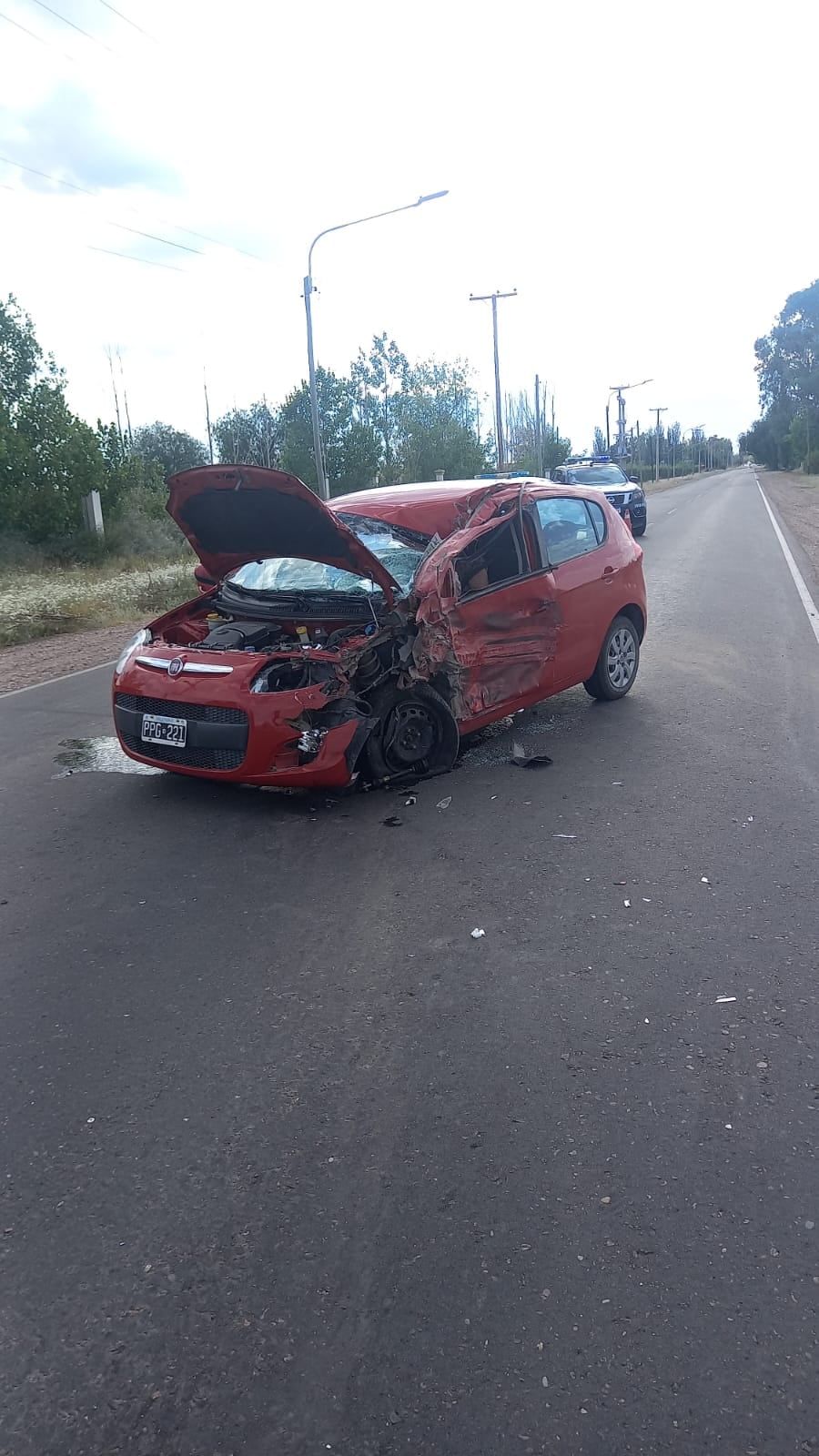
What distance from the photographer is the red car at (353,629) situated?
585 centimetres

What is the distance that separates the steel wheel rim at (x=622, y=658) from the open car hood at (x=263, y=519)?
243 cm

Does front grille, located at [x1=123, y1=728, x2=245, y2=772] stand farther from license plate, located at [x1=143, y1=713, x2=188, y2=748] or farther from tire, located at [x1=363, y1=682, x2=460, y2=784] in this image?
tire, located at [x1=363, y1=682, x2=460, y2=784]

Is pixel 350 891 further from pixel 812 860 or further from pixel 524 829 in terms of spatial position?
pixel 812 860

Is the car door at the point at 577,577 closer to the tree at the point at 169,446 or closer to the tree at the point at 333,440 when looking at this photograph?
the tree at the point at 333,440

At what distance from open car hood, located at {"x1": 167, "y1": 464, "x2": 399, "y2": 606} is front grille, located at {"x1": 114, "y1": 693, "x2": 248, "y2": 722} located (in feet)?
4.05

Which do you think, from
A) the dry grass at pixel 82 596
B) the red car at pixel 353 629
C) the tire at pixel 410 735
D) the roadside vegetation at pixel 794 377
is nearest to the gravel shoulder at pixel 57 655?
the dry grass at pixel 82 596

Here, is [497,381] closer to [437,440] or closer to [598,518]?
[437,440]

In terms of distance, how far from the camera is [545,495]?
7.51m

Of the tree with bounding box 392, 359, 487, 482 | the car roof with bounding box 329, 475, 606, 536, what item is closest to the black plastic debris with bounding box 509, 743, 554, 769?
the car roof with bounding box 329, 475, 606, 536

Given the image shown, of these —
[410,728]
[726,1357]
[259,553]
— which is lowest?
[726,1357]

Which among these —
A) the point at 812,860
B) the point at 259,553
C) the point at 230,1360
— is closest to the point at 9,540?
the point at 259,553

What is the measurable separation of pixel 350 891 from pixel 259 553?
119 inches

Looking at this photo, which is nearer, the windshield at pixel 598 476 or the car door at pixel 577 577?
the car door at pixel 577 577

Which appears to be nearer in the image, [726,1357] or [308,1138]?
[726,1357]
